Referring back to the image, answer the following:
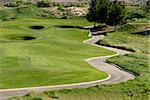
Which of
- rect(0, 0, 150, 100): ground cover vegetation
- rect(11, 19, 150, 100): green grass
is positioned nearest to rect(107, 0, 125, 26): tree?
rect(0, 0, 150, 100): ground cover vegetation

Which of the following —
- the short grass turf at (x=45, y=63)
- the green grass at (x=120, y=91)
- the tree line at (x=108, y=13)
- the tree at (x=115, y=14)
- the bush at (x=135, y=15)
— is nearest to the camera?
the green grass at (x=120, y=91)

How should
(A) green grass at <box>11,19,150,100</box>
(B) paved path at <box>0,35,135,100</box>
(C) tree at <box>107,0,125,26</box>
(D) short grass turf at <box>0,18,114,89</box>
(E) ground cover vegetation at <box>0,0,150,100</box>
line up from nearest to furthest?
(A) green grass at <box>11,19,150,100</box> < (E) ground cover vegetation at <box>0,0,150,100</box> < (B) paved path at <box>0,35,135,100</box> < (D) short grass turf at <box>0,18,114,89</box> < (C) tree at <box>107,0,125,26</box>

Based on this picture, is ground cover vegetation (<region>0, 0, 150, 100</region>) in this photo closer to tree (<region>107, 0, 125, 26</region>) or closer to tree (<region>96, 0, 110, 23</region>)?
tree (<region>107, 0, 125, 26</region>)

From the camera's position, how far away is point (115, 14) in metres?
107

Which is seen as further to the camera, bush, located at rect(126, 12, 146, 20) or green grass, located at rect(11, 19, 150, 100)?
bush, located at rect(126, 12, 146, 20)

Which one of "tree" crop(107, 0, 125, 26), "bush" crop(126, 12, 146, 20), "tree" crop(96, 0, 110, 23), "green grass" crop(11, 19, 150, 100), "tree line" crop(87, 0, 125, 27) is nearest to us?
"green grass" crop(11, 19, 150, 100)

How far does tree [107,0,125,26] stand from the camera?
107 m

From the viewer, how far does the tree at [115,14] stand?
351ft

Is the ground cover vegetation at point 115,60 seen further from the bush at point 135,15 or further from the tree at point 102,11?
the bush at point 135,15

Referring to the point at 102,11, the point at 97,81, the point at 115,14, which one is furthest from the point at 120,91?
the point at 102,11

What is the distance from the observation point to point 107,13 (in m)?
108

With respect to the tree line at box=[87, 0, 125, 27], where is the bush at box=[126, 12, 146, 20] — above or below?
below

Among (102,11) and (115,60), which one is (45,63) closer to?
(115,60)

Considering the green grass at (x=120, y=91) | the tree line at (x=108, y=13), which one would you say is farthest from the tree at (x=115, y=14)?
the green grass at (x=120, y=91)
